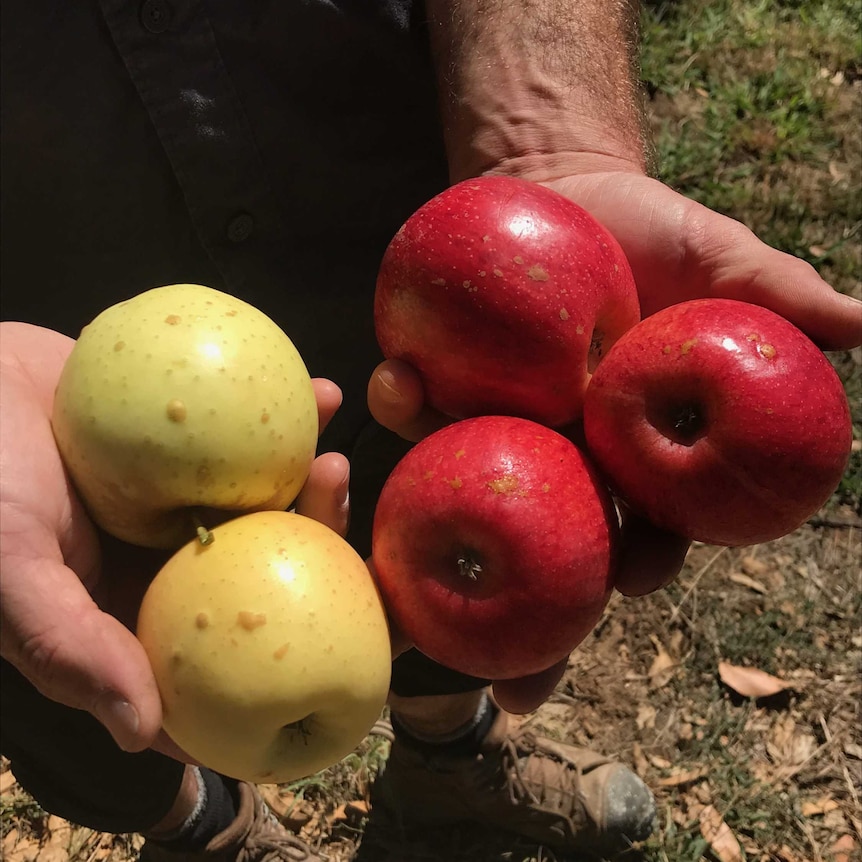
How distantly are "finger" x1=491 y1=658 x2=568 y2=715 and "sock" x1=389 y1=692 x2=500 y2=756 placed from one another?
983mm

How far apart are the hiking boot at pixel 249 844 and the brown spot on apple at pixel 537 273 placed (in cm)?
203

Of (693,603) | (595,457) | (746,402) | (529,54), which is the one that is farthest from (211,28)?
(693,603)

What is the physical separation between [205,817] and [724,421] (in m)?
2.06

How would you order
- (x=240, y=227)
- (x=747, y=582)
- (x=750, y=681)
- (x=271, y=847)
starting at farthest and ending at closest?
(x=747, y=582), (x=750, y=681), (x=271, y=847), (x=240, y=227)

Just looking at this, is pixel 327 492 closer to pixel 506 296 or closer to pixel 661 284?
pixel 506 296

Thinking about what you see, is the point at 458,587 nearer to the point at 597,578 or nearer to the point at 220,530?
the point at 597,578

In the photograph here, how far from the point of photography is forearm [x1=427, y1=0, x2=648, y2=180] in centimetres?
227

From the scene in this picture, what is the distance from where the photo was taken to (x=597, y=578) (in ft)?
5.42

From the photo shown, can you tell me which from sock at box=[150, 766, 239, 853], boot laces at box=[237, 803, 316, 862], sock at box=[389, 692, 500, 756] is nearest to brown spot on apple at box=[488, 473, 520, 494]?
sock at box=[389, 692, 500, 756]

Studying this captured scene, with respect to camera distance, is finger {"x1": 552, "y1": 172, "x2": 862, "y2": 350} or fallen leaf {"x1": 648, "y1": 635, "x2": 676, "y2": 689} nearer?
finger {"x1": 552, "y1": 172, "x2": 862, "y2": 350}

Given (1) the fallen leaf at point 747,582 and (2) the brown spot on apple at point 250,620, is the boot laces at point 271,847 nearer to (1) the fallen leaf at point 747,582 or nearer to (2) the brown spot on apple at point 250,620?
(2) the brown spot on apple at point 250,620

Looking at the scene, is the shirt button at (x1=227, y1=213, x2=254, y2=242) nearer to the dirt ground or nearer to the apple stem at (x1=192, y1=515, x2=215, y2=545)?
the apple stem at (x1=192, y1=515, x2=215, y2=545)

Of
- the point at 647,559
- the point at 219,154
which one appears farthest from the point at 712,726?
the point at 219,154

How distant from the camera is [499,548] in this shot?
162 centimetres
